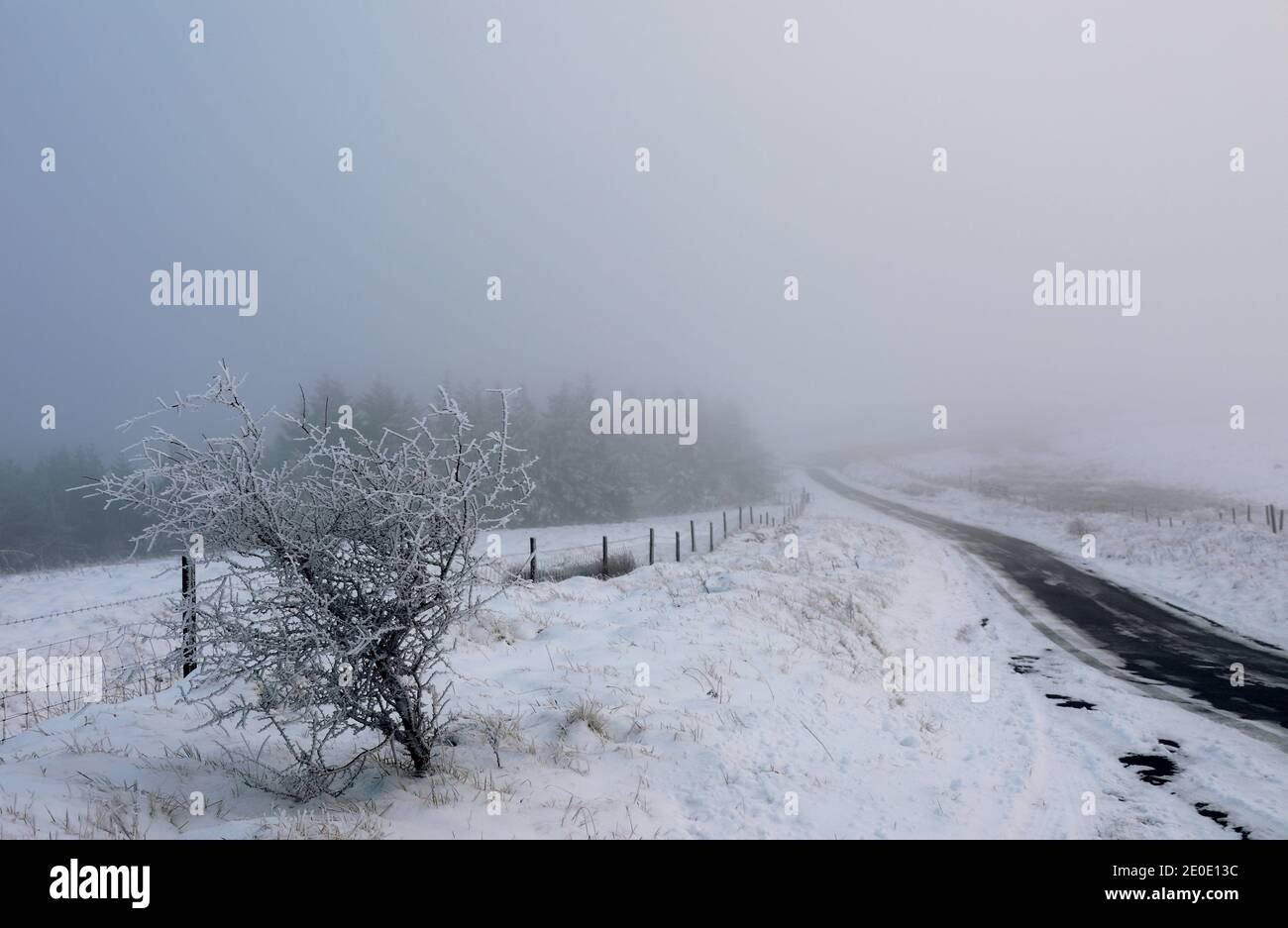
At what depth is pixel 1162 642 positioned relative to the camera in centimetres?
1128

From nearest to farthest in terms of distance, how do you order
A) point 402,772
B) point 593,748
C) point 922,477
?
point 402,772, point 593,748, point 922,477

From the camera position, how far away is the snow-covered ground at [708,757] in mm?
4582

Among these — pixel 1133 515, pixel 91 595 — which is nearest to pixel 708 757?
pixel 91 595

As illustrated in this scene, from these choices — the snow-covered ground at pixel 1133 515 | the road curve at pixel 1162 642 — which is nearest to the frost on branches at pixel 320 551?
the road curve at pixel 1162 642

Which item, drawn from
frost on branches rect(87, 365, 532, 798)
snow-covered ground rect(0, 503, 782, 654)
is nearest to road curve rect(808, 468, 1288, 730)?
A: frost on branches rect(87, 365, 532, 798)

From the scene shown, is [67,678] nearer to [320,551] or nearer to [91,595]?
[320,551]

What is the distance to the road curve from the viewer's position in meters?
8.42

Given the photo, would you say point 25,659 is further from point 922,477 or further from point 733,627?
point 922,477

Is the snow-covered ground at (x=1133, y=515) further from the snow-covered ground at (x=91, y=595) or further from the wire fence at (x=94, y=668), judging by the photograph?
the wire fence at (x=94, y=668)
